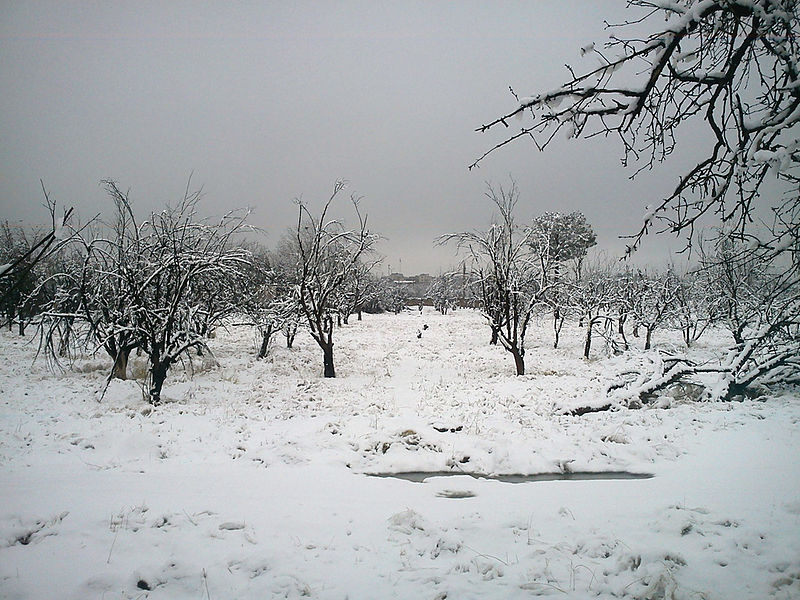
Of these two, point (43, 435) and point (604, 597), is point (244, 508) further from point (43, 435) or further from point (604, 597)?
point (43, 435)

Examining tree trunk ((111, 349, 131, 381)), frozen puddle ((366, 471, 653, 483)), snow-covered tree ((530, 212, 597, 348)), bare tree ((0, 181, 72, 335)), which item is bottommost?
frozen puddle ((366, 471, 653, 483))

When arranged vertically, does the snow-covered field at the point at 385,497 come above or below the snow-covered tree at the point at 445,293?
below

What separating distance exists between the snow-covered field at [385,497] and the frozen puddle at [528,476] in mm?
121

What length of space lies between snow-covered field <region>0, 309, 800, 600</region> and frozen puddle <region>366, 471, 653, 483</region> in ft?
0.40

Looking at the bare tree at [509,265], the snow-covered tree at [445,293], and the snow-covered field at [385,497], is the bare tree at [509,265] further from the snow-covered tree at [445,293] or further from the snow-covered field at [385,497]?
the snow-covered tree at [445,293]

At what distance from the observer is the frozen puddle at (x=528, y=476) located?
6539 millimetres

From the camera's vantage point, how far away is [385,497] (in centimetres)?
550

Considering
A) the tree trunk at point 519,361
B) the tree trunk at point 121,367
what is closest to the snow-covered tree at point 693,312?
the tree trunk at point 519,361

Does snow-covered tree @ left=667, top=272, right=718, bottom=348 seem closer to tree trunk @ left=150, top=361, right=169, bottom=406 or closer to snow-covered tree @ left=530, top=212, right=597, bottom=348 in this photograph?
snow-covered tree @ left=530, top=212, right=597, bottom=348

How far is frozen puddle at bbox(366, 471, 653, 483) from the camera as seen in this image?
257 inches

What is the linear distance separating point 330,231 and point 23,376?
1017cm

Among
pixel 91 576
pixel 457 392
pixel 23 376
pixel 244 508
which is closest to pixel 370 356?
pixel 457 392

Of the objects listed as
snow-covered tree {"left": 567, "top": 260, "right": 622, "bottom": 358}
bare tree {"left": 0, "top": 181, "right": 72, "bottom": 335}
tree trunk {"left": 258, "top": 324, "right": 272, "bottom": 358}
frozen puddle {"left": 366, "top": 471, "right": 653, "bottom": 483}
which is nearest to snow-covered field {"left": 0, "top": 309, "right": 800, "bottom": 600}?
frozen puddle {"left": 366, "top": 471, "right": 653, "bottom": 483}

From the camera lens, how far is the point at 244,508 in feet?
16.2
